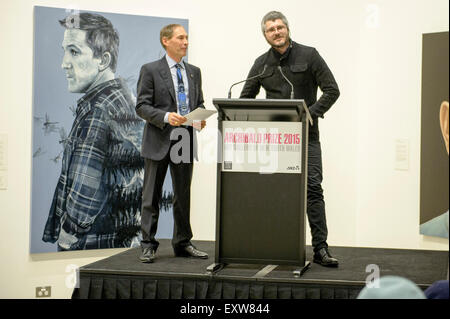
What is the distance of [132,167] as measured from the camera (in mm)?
4660

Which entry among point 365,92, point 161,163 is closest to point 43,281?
Result: point 161,163

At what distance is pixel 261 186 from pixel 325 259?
0.61 meters

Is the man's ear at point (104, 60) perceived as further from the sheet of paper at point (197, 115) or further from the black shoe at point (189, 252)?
the black shoe at point (189, 252)

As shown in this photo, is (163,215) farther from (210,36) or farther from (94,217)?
(210,36)

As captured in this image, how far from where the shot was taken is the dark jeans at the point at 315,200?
336 cm

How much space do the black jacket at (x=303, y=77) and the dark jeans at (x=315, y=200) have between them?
116mm

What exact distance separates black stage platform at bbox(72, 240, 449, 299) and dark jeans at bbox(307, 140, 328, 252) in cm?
18

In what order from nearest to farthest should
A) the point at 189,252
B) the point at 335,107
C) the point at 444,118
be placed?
1. the point at 444,118
2. the point at 189,252
3. the point at 335,107

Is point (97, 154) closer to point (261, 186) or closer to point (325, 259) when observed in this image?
point (261, 186)

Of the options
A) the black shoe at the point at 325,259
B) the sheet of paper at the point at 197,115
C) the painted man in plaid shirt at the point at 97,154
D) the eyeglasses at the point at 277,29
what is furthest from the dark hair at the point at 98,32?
the black shoe at the point at 325,259

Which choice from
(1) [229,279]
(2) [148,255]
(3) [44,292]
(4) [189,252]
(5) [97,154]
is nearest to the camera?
(1) [229,279]

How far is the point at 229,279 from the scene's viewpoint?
304cm

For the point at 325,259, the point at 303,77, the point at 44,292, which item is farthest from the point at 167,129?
the point at 44,292

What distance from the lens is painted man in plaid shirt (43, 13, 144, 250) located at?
4.45 meters
